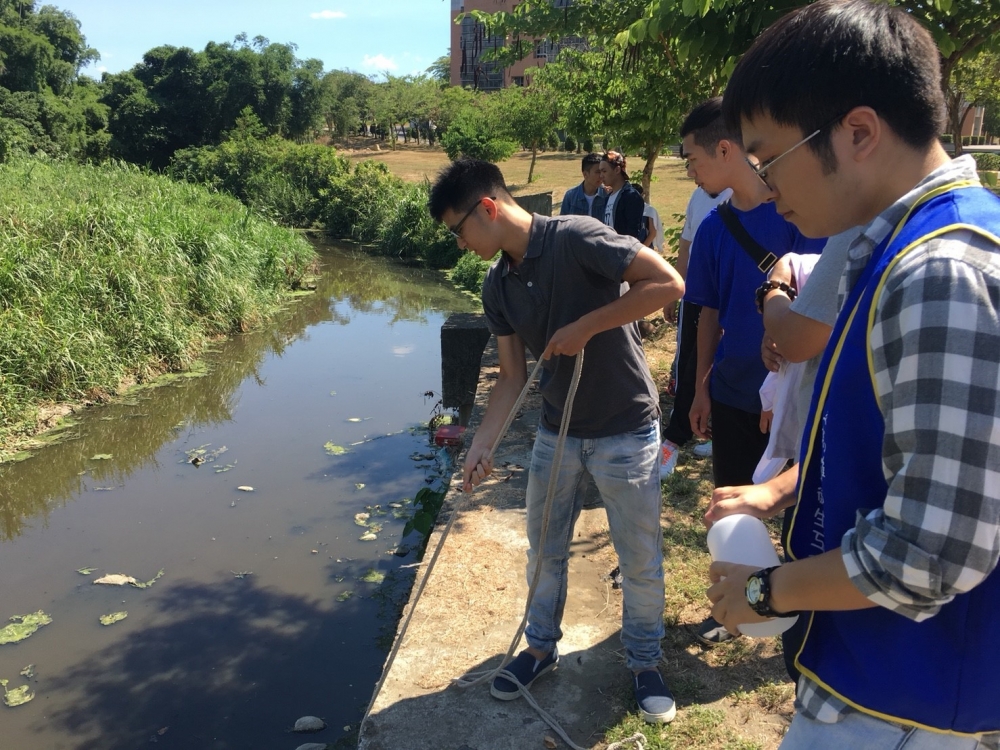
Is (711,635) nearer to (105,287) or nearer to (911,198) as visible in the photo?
(911,198)

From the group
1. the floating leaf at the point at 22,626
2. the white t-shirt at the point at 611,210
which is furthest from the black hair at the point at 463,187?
the floating leaf at the point at 22,626

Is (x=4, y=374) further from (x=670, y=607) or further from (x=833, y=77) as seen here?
(x=833, y=77)

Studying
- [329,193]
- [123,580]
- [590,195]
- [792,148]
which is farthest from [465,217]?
[329,193]

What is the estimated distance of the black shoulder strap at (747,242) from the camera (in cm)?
273

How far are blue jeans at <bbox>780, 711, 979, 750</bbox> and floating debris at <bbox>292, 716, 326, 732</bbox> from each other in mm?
3371

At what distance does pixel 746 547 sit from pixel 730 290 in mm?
1767

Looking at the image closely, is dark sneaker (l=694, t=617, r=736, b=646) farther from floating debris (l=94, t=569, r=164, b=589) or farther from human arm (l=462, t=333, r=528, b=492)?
floating debris (l=94, t=569, r=164, b=589)

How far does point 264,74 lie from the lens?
3622cm

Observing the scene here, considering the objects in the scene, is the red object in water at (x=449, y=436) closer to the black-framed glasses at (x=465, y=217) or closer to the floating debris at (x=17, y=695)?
the floating debris at (x=17, y=695)

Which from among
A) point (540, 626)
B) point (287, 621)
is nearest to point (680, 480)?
point (540, 626)

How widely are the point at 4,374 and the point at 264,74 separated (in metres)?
32.2

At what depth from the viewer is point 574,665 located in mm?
3012

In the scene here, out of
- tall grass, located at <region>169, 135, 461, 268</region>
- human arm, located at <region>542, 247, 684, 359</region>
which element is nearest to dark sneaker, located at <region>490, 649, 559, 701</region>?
human arm, located at <region>542, 247, 684, 359</region>

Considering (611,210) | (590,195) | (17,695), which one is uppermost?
(590,195)
